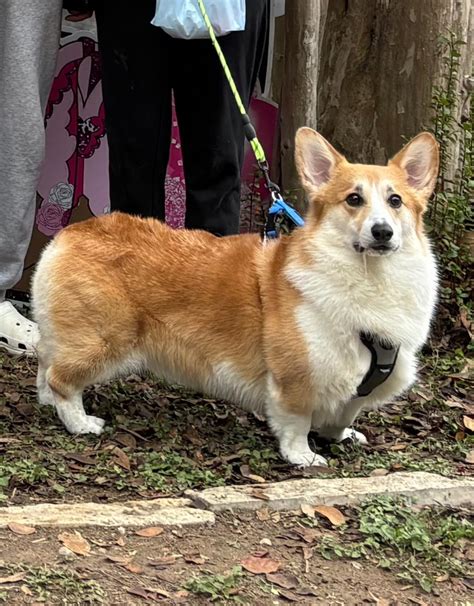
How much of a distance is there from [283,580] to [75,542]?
615 mm

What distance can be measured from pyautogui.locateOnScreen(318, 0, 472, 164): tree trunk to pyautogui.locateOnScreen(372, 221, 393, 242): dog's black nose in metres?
2.38

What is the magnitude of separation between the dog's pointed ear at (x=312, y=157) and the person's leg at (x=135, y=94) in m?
0.87

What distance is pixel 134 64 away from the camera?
14.0 feet

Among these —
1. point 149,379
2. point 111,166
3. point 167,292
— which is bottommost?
point 149,379

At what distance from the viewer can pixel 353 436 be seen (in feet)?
13.4

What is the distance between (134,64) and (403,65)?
81.1 inches

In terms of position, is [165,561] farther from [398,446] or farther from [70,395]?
[398,446]

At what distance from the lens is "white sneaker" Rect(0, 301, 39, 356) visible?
4.84 meters

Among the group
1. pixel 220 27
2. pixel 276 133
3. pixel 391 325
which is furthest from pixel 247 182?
pixel 391 325

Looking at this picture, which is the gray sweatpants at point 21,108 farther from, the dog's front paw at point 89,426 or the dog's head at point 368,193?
the dog's head at point 368,193

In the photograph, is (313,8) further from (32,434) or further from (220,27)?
(32,434)

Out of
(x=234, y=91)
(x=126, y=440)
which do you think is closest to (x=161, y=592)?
(x=126, y=440)

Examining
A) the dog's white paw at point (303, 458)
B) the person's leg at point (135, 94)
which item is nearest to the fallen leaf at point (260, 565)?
the dog's white paw at point (303, 458)

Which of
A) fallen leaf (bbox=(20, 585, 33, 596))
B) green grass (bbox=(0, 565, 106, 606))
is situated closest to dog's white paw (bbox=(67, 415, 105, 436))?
green grass (bbox=(0, 565, 106, 606))
